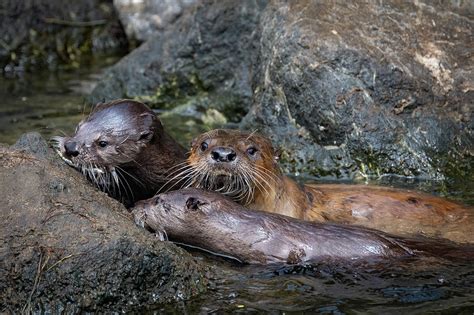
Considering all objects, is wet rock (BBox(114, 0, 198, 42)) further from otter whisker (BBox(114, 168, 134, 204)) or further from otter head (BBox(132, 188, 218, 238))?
otter head (BBox(132, 188, 218, 238))

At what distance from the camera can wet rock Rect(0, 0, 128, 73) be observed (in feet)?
41.3

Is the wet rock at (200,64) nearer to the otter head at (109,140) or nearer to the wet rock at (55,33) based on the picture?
the wet rock at (55,33)

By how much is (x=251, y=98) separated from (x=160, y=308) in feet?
15.3

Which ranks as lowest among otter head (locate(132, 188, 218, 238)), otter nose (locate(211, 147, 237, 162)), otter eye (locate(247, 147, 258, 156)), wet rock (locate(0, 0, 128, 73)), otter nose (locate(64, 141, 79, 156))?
wet rock (locate(0, 0, 128, 73))

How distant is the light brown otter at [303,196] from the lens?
602 centimetres

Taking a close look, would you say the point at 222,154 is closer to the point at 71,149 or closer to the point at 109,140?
the point at 109,140

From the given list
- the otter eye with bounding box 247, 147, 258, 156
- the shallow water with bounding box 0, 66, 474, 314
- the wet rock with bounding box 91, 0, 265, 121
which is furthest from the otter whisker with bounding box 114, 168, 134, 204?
the wet rock with bounding box 91, 0, 265, 121

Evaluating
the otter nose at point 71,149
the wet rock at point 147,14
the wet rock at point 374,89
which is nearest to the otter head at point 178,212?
the otter nose at point 71,149

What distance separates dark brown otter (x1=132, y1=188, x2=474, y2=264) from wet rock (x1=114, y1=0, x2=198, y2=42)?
6.91 metres

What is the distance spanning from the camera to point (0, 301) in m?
4.61

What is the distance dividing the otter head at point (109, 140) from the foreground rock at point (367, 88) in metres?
1.88

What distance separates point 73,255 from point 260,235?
1175mm

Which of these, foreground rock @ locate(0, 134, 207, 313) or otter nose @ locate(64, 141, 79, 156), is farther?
otter nose @ locate(64, 141, 79, 156)

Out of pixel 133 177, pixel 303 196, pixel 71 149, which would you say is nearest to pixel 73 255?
pixel 71 149
